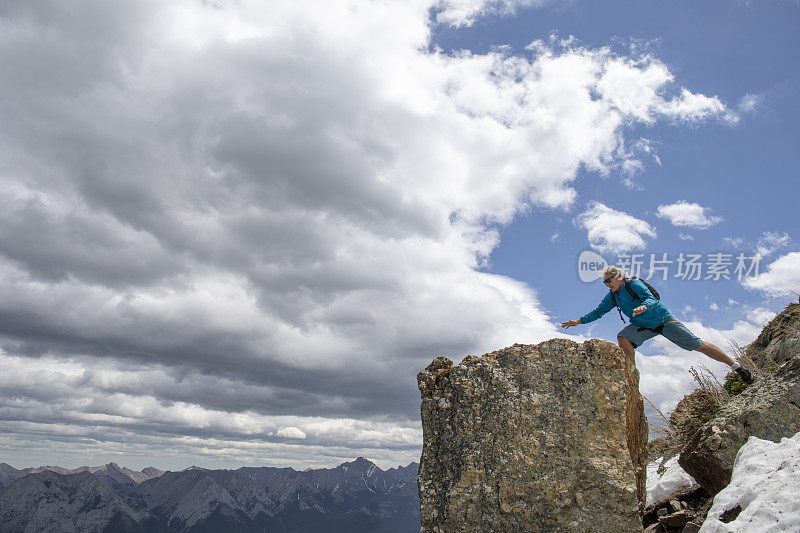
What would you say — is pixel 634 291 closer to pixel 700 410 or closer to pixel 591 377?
pixel 591 377

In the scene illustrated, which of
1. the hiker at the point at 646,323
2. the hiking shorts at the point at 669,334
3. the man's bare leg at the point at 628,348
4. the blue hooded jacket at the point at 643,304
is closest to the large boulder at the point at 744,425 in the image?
the hiker at the point at 646,323

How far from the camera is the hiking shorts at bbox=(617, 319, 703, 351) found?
979 centimetres

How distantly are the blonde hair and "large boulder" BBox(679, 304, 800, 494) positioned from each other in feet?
10.7

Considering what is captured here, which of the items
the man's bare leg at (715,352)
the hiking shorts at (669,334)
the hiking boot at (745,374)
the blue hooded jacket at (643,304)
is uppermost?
the blue hooded jacket at (643,304)

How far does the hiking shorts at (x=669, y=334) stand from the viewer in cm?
979

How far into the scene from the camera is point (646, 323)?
977 centimetres

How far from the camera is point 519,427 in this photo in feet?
26.5

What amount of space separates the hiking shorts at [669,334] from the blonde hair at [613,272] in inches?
42.5

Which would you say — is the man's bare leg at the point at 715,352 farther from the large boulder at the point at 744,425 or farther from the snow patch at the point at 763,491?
the snow patch at the point at 763,491

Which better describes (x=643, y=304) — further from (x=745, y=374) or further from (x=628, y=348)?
(x=745, y=374)

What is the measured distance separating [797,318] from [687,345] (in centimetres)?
528

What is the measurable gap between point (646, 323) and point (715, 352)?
169 centimetres

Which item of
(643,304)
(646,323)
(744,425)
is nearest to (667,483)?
(744,425)

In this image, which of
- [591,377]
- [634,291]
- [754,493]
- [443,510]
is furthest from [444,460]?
[634,291]
